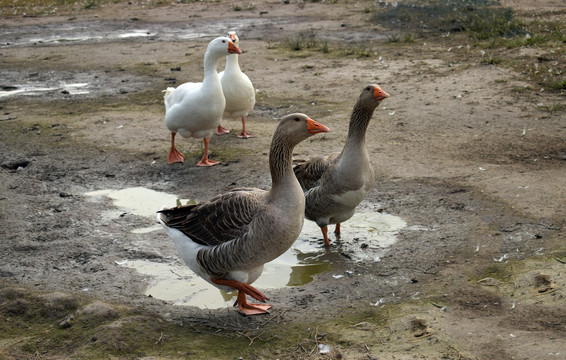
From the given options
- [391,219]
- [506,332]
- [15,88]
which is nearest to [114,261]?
[391,219]

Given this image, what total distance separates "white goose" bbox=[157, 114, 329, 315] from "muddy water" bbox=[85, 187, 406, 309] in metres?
0.58

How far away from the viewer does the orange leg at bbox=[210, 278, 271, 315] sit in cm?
496

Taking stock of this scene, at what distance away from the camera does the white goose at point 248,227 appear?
4.80 metres

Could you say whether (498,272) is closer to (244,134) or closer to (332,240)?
(332,240)

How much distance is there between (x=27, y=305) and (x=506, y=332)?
347 cm

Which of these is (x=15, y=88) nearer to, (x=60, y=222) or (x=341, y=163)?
(x=60, y=222)

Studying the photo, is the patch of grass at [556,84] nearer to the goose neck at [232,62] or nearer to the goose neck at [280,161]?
the goose neck at [232,62]

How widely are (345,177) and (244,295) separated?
157 centimetres

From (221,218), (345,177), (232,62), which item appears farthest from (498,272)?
(232,62)

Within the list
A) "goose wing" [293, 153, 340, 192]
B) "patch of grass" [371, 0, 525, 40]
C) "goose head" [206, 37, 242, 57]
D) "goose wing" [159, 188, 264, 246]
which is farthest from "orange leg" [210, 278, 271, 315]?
"patch of grass" [371, 0, 525, 40]

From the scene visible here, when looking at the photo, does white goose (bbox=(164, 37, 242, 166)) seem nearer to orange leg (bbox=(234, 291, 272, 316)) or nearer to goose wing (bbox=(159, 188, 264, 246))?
goose wing (bbox=(159, 188, 264, 246))

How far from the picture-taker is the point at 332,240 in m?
6.70

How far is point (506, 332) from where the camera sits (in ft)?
14.4

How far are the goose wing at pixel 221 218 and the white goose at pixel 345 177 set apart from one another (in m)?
1.14
